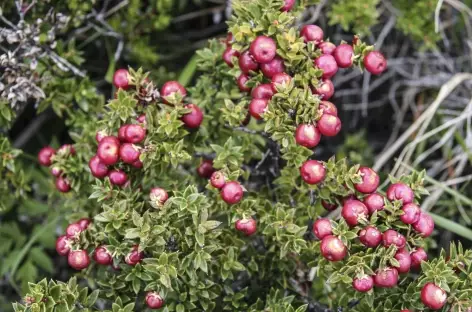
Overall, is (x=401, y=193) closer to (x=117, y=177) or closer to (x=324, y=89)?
(x=324, y=89)

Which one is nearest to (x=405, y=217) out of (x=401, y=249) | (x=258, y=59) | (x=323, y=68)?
(x=401, y=249)

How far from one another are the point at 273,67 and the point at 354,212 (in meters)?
0.57

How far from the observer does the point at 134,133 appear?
2.26m

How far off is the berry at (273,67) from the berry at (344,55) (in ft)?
0.62

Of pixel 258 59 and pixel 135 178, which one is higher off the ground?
pixel 258 59

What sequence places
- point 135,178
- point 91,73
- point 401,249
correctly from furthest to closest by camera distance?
point 91,73 → point 135,178 → point 401,249

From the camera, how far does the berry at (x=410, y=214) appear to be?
6.93ft

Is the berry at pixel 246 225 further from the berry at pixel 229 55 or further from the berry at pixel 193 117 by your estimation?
the berry at pixel 229 55

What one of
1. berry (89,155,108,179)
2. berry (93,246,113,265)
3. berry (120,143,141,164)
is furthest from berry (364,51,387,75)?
berry (93,246,113,265)

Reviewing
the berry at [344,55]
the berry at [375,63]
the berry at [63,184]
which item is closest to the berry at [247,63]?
the berry at [344,55]

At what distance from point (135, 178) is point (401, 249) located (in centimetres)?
97

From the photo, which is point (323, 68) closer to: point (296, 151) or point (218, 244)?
point (296, 151)

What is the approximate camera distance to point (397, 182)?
223cm

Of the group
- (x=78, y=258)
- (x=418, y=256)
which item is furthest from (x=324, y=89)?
(x=78, y=258)
